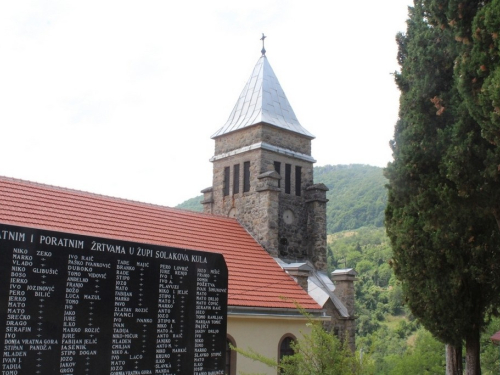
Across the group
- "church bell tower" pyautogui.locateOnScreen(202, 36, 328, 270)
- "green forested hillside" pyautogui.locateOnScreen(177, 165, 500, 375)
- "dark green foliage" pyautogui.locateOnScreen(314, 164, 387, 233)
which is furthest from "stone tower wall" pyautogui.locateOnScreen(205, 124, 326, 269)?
"dark green foliage" pyautogui.locateOnScreen(314, 164, 387, 233)

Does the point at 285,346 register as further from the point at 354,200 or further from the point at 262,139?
the point at 354,200

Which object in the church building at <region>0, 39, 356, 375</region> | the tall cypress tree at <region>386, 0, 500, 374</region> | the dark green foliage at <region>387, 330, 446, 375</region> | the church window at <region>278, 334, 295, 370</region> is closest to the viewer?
→ the tall cypress tree at <region>386, 0, 500, 374</region>

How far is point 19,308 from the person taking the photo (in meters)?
6.78

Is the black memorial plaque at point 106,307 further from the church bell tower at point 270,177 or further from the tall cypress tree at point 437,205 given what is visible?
the church bell tower at point 270,177

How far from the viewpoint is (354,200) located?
113188mm

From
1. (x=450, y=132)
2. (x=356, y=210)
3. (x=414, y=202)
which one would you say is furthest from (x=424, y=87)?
(x=356, y=210)

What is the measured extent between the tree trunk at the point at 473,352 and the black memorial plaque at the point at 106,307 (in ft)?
25.5

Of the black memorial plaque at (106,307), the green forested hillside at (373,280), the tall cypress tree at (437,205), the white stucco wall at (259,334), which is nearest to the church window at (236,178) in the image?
the green forested hillside at (373,280)

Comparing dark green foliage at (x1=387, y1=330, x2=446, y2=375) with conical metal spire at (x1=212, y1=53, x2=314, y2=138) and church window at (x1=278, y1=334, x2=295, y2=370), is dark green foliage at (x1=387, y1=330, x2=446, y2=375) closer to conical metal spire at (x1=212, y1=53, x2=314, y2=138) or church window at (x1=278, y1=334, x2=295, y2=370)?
church window at (x1=278, y1=334, x2=295, y2=370)

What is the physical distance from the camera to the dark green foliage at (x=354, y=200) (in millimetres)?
105312

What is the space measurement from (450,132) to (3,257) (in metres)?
8.12

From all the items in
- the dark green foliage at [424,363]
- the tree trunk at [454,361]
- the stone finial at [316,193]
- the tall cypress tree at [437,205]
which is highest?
the stone finial at [316,193]

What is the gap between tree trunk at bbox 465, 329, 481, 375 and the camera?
14.2 m

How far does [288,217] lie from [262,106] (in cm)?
461
